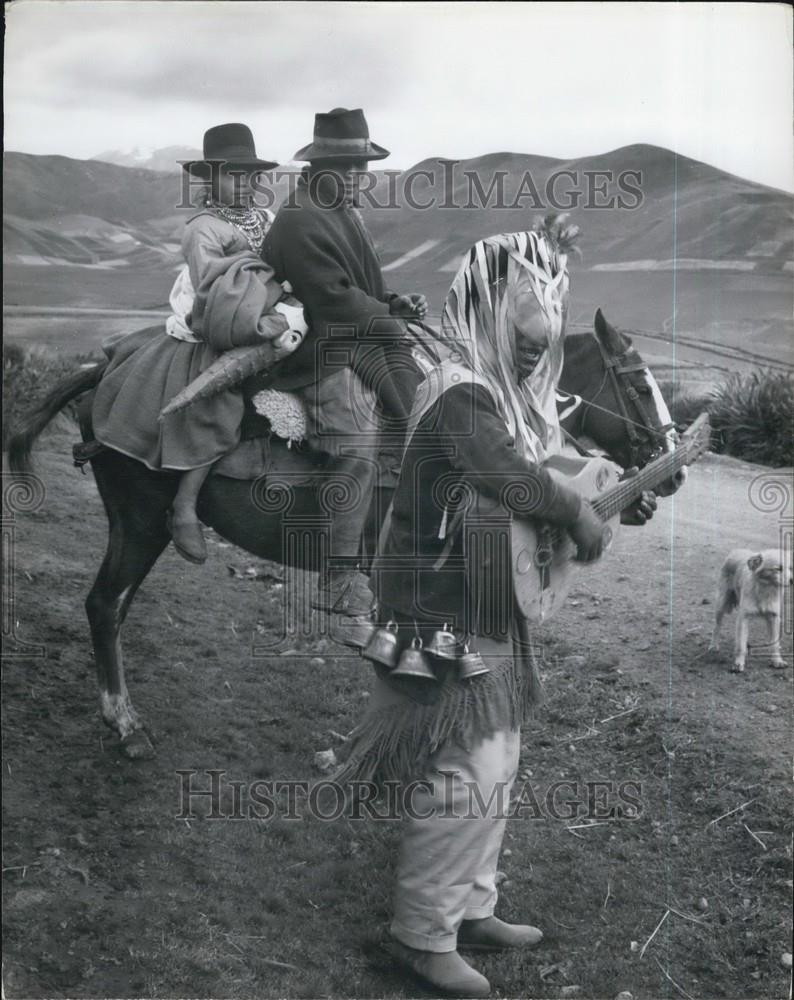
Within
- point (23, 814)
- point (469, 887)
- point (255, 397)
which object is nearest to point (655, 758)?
point (469, 887)

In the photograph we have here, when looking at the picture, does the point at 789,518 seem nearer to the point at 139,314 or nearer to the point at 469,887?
the point at 469,887

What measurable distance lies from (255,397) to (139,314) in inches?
21.2

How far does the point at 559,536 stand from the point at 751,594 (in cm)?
91

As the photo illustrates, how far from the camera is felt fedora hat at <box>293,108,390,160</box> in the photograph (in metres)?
4.53

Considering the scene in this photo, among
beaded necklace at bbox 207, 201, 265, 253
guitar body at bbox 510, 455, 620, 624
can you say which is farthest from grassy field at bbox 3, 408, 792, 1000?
beaded necklace at bbox 207, 201, 265, 253

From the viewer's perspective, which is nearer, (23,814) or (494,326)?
(494,326)

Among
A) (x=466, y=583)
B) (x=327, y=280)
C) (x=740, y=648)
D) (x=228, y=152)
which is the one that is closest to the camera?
(x=466, y=583)

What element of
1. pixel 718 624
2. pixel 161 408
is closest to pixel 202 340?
pixel 161 408

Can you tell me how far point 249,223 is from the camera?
457 cm

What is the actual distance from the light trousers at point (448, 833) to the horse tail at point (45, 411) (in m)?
1.53

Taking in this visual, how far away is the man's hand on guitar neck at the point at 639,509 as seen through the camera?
178 inches

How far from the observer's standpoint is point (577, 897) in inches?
182

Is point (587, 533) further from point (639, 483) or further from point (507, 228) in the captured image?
point (507, 228)

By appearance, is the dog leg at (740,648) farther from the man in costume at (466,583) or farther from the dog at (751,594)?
the man in costume at (466,583)
